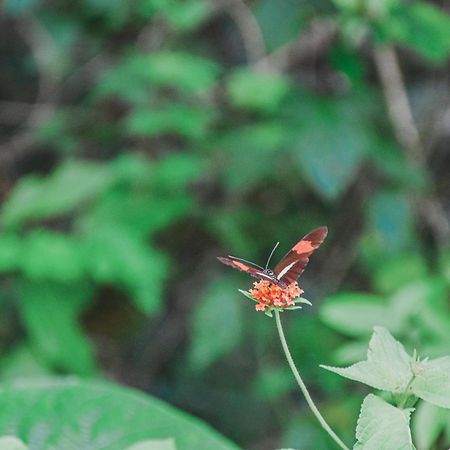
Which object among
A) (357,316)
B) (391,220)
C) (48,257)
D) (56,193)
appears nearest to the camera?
(357,316)

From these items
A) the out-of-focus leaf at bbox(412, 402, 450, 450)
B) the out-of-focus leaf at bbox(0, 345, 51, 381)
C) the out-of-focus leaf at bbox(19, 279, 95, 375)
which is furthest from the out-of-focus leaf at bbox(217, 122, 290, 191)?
the out-of-focus leaf at bbox(412, 402, 450, 450)

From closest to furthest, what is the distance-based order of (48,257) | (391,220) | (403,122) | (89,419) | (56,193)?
(89,419)
(48,257)
(56,193)
(391,220)
(403,122)

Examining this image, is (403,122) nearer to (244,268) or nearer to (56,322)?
(56,322)

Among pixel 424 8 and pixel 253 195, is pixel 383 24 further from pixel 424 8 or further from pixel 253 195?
pixel 253 195

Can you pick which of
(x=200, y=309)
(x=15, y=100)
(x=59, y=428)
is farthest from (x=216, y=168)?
(x=59, y=428)

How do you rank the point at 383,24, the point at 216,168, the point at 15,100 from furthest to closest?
the point at 15,100
the point at 216,168
the point at 383,24

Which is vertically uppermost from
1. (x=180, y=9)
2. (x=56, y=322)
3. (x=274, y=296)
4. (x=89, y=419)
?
(x=180, y=9)

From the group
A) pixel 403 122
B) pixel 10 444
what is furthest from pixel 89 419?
pixel 403 122

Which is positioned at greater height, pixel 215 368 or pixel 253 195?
pixel 253 195
